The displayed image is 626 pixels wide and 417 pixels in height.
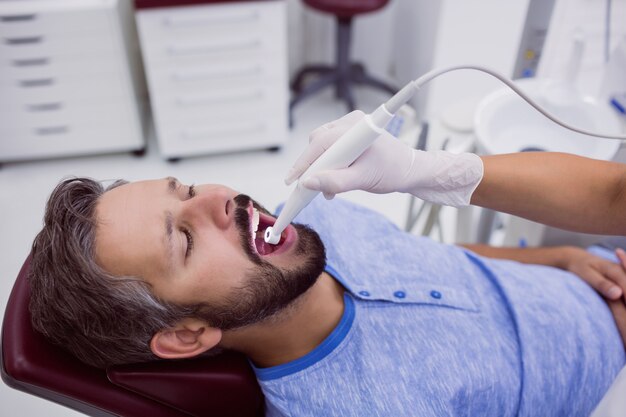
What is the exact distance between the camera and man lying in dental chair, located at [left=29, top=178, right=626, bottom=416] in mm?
1010

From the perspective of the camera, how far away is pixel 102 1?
2.34 metres

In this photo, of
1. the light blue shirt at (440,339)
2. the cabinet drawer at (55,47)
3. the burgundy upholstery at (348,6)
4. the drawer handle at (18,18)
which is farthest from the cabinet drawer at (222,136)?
the light blue shirt at (440,339)

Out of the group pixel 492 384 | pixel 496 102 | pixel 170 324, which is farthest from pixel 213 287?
pixel 496 102

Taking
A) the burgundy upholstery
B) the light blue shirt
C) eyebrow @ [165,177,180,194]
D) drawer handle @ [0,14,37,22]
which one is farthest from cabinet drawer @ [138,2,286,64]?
eyebrow @ [165,177,180,194]

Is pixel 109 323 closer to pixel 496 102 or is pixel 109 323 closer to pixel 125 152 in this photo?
pixel 496 102

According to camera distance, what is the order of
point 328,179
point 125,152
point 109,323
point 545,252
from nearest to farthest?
point 328,179 < point 109,323 < point 545,252 < point 125,152

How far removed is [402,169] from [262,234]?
367 millimetres

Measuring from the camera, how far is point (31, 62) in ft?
8.10

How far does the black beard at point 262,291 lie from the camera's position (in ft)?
3.41

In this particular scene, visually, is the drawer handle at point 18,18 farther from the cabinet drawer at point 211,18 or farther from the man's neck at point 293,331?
the man's neck at point 293,331

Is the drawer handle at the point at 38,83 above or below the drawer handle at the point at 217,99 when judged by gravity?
above

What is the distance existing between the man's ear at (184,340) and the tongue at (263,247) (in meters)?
0.19

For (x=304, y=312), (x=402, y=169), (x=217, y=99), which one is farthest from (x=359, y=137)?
(x=217, y=99)

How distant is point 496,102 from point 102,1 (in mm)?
1698
